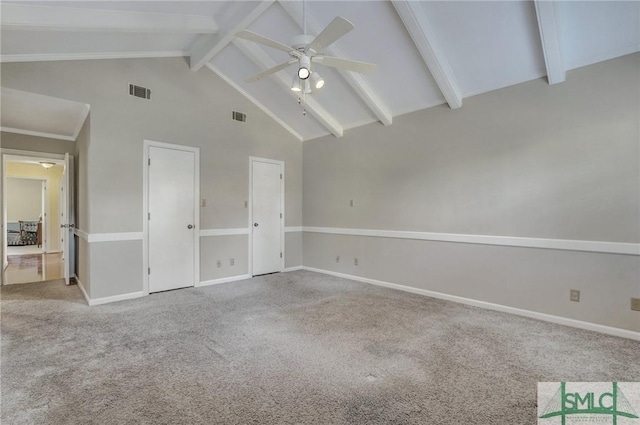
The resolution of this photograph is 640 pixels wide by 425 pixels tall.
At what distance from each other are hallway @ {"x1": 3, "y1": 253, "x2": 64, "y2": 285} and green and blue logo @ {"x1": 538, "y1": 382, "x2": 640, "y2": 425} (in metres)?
7.15

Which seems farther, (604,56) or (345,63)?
(604,56)

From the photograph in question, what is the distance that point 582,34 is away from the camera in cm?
294

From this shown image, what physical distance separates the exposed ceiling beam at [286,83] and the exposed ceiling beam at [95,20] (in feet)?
2.14

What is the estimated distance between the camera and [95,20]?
315 centimetres

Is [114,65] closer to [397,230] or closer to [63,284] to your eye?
[63,284]

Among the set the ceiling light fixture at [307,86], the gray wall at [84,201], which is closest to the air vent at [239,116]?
the gray wall at [84,201]

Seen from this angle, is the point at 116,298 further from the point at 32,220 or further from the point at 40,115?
the point at 32,220

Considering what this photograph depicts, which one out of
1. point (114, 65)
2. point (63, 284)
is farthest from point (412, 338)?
point (63, 284)

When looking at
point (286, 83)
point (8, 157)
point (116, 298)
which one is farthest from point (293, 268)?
point (8, 157)

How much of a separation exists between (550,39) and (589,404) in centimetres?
316

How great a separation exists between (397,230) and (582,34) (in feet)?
9.99

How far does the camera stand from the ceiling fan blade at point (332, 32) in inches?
87.7

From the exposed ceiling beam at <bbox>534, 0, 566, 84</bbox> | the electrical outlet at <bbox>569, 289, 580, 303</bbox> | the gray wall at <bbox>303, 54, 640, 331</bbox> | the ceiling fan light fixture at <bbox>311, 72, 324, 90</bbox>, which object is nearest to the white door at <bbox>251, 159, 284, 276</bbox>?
the gray wall at <bbox>303, 54, 640, 331</bbox>

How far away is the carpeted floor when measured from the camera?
1.88 metres
